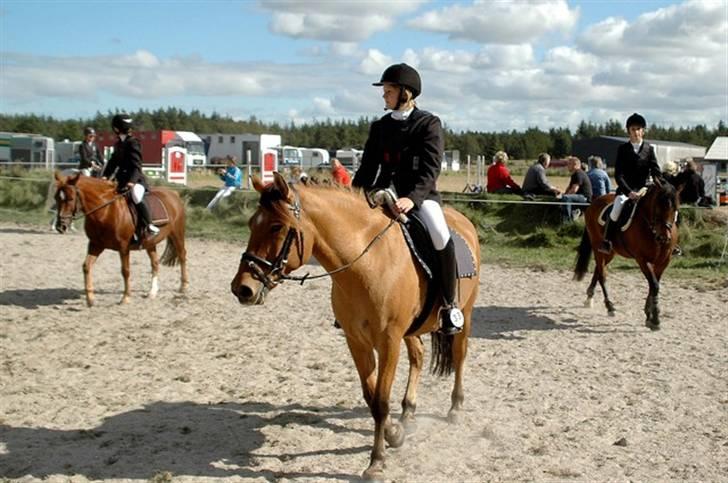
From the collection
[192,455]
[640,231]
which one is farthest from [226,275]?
[192,455]

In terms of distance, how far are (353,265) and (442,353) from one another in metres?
1.64

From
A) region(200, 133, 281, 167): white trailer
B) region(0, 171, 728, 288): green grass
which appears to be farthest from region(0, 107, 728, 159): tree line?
region(0, 171, 728, 288): green grass

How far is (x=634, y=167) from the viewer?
10.2m

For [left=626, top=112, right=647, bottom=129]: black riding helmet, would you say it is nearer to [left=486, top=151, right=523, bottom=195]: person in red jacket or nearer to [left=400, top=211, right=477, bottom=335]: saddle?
[left=400, top=211, right=477, bottom=335]: saddle

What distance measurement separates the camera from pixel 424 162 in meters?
5.36

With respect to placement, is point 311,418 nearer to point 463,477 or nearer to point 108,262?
point 463,477

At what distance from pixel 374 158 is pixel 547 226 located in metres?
13.1

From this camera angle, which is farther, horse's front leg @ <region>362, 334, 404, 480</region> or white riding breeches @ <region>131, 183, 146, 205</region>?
white riding breeches @ <region>131, 183, 146, 205</region>

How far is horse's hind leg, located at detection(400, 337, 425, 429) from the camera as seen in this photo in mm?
5945

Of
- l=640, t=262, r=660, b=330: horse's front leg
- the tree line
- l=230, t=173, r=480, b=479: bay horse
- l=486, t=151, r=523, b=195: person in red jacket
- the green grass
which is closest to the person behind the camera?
l=230, t=173, r=480, b=479: bay horse

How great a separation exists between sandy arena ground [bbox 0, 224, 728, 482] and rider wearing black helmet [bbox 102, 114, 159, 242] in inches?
43.3

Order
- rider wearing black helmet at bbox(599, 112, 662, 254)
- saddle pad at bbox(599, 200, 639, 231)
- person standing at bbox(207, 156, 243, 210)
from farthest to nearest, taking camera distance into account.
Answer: person standing at bbox(207, 156, 243, 210)
saddle pad at bbox(599, 200, 639, 231)
rider wearing black helmet at bbox(599, 112, 662, 254)

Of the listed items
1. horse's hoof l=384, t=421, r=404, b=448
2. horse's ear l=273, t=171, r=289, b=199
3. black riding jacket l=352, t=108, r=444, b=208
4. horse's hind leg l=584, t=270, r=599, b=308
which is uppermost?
black riding jacket l=352, t=108, r=444, b=208

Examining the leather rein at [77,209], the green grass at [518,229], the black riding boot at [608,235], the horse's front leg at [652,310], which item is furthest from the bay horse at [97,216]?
the green grass at [518,229]
